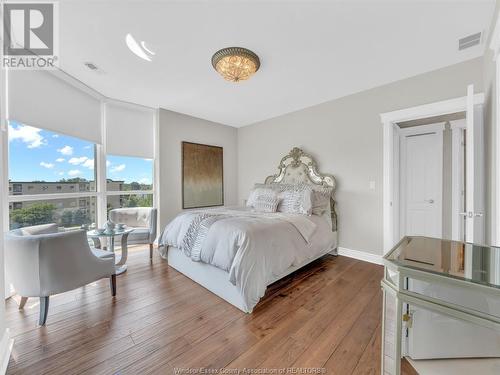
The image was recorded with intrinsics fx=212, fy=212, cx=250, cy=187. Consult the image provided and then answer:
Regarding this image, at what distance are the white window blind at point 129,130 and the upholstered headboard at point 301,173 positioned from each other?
2525 mm

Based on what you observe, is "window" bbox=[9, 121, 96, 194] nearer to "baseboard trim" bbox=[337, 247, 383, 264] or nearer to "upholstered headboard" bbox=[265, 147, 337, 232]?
"upholstered headboard" bbox=[265, 147, 337, 232]

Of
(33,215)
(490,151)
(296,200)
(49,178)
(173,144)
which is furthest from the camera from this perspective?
(173,144)

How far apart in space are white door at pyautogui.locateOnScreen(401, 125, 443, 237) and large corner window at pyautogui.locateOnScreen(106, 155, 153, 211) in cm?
470

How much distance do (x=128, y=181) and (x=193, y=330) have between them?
3049mm

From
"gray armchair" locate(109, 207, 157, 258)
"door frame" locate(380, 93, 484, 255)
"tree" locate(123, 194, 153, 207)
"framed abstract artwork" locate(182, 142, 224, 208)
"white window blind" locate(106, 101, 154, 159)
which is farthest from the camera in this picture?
"framed abstract artwork" locate(182, 142, 224, 208)

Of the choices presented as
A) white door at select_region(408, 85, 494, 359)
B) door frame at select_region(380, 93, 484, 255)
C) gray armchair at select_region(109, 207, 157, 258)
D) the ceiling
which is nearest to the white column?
gray armchair at select_region(109, 207, 157, 258)

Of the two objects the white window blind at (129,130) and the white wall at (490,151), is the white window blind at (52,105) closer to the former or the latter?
the white window blind at (129,130)

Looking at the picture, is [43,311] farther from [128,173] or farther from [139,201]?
[128,173]

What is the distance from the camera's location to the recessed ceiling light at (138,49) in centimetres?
205

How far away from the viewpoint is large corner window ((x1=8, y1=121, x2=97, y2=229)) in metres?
2.39

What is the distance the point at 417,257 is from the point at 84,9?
111 inches

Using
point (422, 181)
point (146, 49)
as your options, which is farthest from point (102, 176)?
point (422, 181)

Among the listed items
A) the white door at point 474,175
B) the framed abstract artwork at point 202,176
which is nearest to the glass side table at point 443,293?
the white door at point 474,175

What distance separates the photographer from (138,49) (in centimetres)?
219
